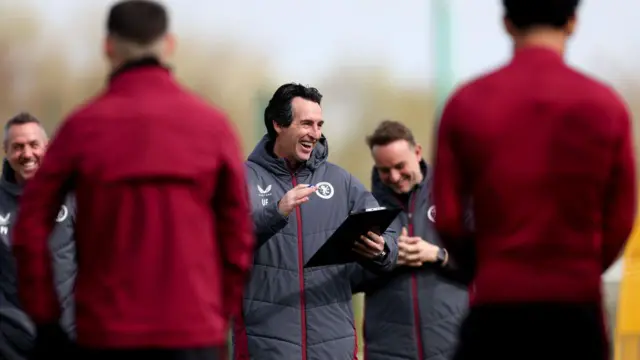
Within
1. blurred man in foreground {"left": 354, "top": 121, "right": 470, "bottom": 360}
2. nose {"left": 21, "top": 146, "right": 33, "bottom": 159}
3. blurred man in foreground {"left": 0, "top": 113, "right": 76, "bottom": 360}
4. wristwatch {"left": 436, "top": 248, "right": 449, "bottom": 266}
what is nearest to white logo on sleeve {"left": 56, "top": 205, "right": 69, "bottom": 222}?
blurred man in foreground {"left": 0, "top": 113, "right": 76, "bottom": 360}

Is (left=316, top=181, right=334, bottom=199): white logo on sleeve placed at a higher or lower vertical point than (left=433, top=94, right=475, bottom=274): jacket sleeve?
lower

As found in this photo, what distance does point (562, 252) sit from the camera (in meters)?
4.11

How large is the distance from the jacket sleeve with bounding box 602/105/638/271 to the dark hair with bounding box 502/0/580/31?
0.33 meters

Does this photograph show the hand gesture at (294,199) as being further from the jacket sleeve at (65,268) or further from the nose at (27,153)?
the nose at (27,153)

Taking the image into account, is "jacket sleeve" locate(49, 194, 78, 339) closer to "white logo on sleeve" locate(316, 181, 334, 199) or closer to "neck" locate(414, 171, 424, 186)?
"white logo on sleeve" locate(316, 181, 334, 199)

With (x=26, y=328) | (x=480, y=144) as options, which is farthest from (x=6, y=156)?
(x=480, y=144)

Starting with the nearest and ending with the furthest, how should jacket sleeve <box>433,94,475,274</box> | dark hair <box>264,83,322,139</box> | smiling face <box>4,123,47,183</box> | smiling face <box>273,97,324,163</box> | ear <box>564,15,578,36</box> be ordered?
1. jacket sleeve <box>433,94,475,274</box>
2. ear <box>564,15,578,36</box>
3. smiling face <box>4,123,47,183</box>
4. smiling face <box>273,97,324,163</box>
5. dark hair <box>264,83,322,139</box>

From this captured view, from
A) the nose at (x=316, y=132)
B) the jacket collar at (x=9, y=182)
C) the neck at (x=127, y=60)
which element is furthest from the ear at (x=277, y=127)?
the neck at (x=127, y=60)

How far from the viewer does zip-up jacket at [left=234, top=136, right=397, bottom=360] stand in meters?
6.63

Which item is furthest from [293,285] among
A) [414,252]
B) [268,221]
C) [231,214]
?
[231,214]

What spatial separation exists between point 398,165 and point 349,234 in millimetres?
1035

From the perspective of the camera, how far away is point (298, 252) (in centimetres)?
670

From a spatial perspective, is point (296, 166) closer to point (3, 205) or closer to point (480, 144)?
point (3, 205)

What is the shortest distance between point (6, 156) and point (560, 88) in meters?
3.41
